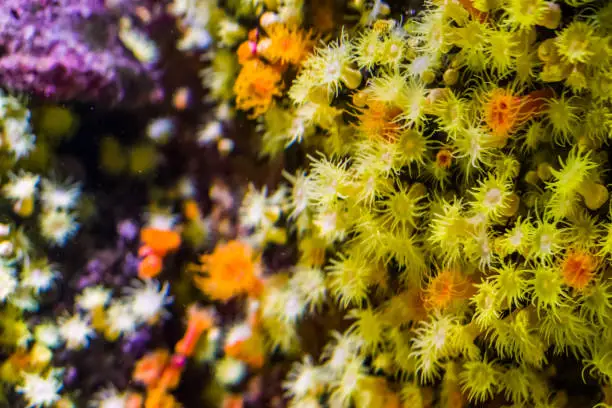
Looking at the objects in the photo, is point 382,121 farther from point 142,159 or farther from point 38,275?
point 38,275

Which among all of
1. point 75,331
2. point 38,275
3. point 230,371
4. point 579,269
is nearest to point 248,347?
point 230,371

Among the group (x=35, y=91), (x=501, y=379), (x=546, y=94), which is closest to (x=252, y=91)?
(x=35, y=91)

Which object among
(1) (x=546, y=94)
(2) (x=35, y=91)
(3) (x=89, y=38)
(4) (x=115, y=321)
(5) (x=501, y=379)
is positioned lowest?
(5) (x=501, y=379)

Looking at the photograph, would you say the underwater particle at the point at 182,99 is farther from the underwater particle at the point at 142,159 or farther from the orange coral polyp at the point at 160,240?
the orange coral polyp at the point at 160,240

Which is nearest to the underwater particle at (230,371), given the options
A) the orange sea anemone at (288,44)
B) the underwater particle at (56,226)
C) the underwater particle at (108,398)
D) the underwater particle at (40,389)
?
the underwater particle at (108,398)

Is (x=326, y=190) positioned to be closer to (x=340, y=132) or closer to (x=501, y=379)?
(x=340, y=132)

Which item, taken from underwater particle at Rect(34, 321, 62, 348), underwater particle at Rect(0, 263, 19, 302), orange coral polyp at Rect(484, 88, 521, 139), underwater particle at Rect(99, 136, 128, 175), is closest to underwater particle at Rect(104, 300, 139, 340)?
underwater particle at Rect(34, 321, 62, 348)
